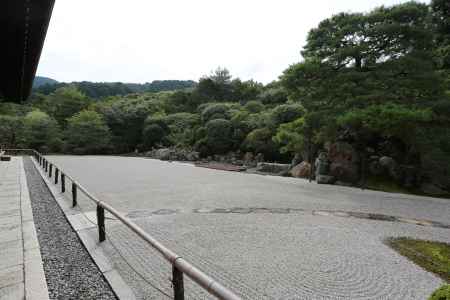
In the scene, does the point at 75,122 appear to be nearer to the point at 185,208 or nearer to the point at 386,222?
the point at 185,208

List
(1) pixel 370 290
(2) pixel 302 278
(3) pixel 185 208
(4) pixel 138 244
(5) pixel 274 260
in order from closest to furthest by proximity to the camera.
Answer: (1) pixel 370 290 < (2) pixel 302 278 < (5) pixel 274 260 < (4) pixel 138 244 < (3) pixel 185 208

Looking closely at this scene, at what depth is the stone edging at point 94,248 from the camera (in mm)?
2658

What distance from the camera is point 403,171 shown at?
9.20m

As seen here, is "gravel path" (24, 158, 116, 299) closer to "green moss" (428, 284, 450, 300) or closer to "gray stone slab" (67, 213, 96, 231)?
"gray stone slab" (67, 213, 96, 231)

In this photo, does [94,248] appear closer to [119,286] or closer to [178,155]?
[119,286]

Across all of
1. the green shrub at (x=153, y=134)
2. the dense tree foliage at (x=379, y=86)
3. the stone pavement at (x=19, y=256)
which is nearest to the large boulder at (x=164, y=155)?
the green shrub at (x=153, y=134)

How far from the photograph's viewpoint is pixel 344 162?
9.99m

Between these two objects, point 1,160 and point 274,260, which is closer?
point 274,260

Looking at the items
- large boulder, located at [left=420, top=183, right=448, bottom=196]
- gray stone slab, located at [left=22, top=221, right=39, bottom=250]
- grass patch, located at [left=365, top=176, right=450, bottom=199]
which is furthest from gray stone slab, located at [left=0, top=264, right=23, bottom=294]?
large boulder, located at [left=420, top=183, right=448, bottom=196]

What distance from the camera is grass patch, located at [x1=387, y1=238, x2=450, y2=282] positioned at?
338cm

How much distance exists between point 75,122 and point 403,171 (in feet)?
95.1

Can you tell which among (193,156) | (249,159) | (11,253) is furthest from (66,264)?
(193,156)

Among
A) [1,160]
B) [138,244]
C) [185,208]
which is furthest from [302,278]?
[1,160]

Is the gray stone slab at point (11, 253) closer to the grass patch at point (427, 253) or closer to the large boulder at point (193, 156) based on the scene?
the grass patch at point (427, 253)
